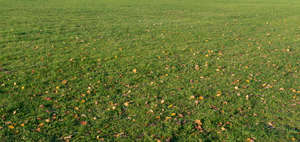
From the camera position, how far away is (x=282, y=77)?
8.09m

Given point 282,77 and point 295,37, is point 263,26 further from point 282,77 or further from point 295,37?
point 282,77

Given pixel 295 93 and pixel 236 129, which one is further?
pixel 295 93

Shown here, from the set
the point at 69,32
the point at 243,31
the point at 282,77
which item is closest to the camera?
the point at 282,77

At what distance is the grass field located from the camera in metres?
5.35

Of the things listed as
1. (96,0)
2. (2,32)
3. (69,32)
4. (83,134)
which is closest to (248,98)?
(83,134)

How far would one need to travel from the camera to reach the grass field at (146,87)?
5352 mm

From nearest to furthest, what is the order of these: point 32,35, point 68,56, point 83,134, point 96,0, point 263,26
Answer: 1. point 83,134
2. point 68,56
3. point 32,35
4. point 263,26
5. point 96,0

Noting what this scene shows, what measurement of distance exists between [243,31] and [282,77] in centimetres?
768

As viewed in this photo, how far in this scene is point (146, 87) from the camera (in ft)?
23.8

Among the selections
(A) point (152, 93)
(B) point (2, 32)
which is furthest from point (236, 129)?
(B) point (2, 32)

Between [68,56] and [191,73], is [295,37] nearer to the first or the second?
[191,73]

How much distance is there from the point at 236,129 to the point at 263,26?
13550 mm

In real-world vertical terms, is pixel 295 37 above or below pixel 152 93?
above

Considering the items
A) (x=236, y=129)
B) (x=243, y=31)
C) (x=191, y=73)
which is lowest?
(x=236, y=129)
